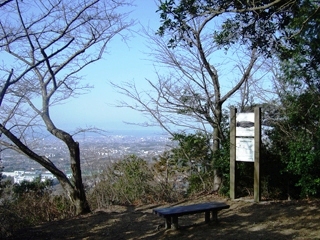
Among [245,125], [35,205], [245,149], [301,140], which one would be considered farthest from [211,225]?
[35,205]

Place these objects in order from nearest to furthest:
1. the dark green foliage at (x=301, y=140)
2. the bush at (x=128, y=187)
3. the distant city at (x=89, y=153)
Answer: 1. the dark green foliage at (x=301, y=140)
2. the distant city at (x=89, y=153)
3. the bush at (x=128, y=187)

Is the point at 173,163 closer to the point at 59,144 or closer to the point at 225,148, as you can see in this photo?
the point at 225,148

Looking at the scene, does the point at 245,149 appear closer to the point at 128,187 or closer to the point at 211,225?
the point at 211,225

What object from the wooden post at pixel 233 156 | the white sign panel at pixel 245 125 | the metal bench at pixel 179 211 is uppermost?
the white sign panel at pixel 245 125

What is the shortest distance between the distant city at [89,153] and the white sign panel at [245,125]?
252 centimetres

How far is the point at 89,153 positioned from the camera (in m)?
12.2

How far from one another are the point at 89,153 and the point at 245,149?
4862mm

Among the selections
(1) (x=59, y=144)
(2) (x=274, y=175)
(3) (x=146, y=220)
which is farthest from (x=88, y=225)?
(2) (x=274, y=175)

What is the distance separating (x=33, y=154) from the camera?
30.1 ft

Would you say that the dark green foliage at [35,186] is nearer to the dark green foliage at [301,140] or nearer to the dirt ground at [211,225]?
the dirt ground at [211,225]

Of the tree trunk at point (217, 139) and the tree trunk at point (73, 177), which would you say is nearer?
the tree trunk at point (73, 177)

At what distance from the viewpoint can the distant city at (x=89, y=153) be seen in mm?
10219

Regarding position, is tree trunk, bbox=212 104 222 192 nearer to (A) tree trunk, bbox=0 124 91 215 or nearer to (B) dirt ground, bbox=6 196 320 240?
(B) dirt ground, bbox=6 196 320 240

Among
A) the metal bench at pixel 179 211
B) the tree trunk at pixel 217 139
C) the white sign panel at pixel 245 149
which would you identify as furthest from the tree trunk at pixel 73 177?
the white sign panel at pixel 245 149
